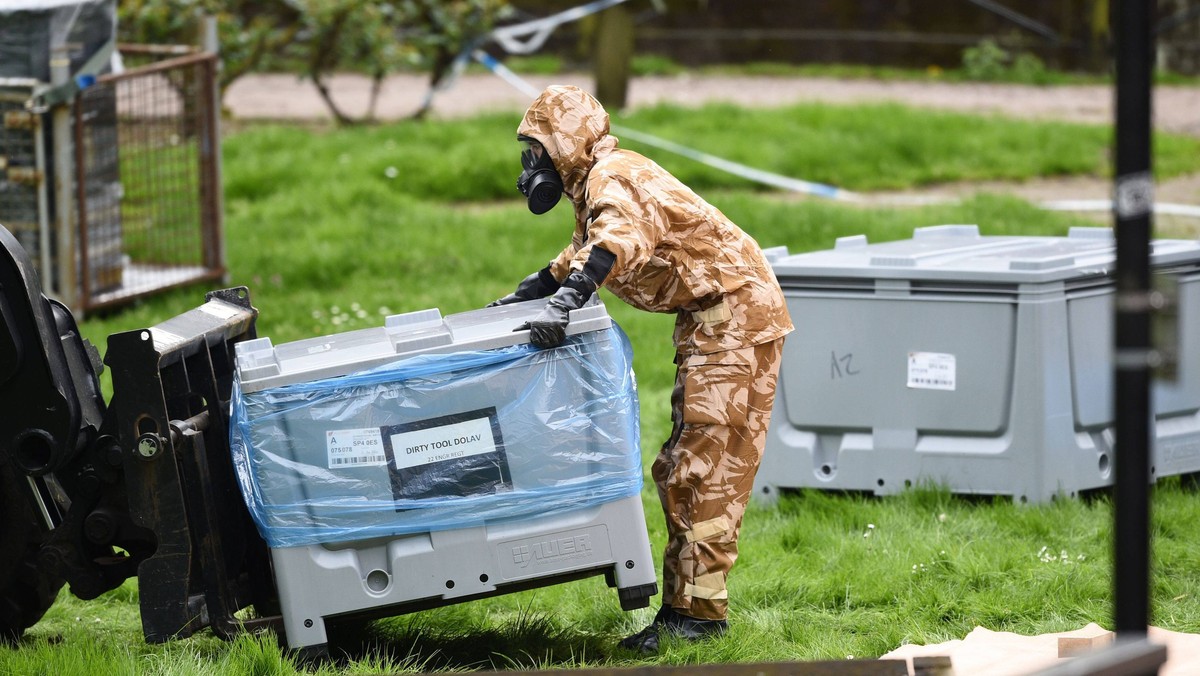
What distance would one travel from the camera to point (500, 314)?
161 inches

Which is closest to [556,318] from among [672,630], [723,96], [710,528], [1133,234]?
[710,528]

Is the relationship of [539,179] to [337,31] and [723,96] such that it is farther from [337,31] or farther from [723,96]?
[723,96]

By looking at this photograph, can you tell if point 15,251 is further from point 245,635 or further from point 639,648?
point 639,648

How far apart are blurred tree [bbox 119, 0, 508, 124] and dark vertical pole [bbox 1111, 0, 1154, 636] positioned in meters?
11.0

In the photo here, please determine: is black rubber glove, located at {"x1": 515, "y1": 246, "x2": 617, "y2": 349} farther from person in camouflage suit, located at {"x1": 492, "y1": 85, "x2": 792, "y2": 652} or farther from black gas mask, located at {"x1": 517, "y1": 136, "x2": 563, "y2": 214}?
black gas mask, located at {"x1": 517, "y1": 136, "x2": 563, "y2": 214}

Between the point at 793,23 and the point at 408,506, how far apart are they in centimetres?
1633

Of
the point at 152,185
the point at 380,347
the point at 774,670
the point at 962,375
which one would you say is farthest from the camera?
the point at 152,185

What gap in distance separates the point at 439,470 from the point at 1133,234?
209 cm

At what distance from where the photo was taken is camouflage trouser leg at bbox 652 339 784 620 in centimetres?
410

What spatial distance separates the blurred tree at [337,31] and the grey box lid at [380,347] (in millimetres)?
8898

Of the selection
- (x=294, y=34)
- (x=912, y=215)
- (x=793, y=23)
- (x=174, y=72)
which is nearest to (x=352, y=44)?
(x=294, y=34)

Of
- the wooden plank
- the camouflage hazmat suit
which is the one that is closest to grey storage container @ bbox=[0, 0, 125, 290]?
the camouflage hazmat suit

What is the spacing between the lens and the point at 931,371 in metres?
5.34

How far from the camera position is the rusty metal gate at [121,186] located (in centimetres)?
832
